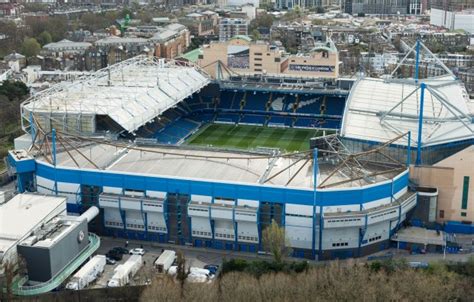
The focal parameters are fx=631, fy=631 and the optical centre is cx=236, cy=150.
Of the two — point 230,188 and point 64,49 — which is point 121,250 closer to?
point 230,188

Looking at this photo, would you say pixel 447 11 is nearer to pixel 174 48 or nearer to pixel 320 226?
pixel 174 48

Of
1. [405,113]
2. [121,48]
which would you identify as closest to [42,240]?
[405,113]

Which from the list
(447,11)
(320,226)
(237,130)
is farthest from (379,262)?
(447,11)

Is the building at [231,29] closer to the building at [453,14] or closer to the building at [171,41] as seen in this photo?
the building at [171,41]

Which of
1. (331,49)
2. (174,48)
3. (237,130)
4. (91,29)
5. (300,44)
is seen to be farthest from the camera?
(91,29)

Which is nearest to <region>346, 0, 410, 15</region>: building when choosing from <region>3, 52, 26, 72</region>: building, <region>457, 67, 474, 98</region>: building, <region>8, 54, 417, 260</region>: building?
<region>457, 67, 474, 98</region>: building
